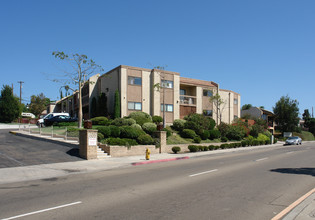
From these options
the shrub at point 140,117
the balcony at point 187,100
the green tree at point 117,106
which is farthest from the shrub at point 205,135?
the green tree at point 117,106

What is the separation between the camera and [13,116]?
51750mm

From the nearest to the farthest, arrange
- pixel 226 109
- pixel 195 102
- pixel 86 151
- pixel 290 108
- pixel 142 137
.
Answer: pixel 86 151 < pixel 142 137 < pixel 195 102 < pixel 226 109 < pixel 290 108

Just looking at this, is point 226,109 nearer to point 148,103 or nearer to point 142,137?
point 148,103

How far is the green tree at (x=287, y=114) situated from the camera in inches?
2397

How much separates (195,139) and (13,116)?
3813 cm

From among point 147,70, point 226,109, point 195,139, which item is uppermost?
point 147,70

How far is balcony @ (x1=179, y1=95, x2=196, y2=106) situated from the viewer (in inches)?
1657

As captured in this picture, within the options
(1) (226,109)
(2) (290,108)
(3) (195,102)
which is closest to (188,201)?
(3) (195,102)

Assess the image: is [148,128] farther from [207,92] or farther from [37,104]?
[37,104]

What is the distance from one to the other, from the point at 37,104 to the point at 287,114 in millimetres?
63125

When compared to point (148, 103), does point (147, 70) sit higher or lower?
higher

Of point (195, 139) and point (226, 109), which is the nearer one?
point (195, 139)

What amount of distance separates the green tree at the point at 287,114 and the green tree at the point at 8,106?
56182mm

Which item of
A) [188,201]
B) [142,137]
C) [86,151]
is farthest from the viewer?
[142,137]
